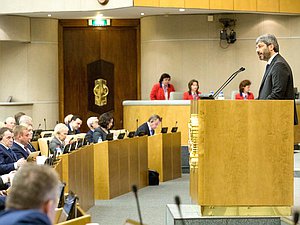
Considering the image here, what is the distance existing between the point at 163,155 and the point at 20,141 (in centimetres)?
445

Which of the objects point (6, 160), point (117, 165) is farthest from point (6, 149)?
point (117, 165)

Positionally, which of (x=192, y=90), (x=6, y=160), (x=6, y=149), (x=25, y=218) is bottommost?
(x=6, y=160)

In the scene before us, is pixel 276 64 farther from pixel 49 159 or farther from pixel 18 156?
pixel 18 156

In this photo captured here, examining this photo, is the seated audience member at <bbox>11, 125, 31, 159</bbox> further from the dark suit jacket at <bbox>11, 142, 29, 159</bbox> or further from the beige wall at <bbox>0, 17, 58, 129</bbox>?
the beige wall at <bbox>0, 17, 58, 129</bbox>

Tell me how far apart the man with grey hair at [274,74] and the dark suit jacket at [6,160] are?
2767mm

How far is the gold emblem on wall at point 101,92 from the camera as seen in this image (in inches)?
730

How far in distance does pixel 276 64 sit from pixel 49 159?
2.37 metres

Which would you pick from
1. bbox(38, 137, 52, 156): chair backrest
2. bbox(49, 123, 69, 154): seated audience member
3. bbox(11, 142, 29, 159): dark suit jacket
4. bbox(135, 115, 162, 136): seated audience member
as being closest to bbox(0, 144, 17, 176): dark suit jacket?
bbox(11, 142, 29, 159): dark suit jacket

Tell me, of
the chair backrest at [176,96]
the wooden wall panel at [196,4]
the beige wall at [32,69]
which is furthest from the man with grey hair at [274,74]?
the beige wall at [32,69]

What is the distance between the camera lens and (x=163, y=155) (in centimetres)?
1320

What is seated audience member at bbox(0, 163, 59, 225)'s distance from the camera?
285cm

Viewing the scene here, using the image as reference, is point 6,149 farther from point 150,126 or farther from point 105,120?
point 150,126

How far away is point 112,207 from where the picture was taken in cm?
1023

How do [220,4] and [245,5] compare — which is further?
[245,5]
